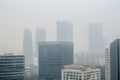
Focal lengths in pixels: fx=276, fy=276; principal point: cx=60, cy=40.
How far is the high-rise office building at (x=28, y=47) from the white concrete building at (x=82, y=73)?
1094 millimetres

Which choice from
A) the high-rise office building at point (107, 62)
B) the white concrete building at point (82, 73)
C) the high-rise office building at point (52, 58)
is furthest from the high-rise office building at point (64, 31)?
the white concrete building at point (82, 73)

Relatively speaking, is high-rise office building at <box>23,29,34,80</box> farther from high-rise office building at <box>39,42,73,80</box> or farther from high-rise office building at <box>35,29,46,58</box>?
high-rise office building at <box>39,42,73,80</box>

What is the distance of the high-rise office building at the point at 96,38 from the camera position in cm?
493

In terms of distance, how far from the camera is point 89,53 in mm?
4922

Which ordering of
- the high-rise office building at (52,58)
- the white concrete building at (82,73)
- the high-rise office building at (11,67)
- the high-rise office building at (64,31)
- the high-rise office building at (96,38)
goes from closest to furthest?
the white concrete building at (82,73) < the high-rise office building at (96,38) < the high-rise office building at (11,67) < the high-rise office building at (64,31) < the high-rise office building at (52,58)

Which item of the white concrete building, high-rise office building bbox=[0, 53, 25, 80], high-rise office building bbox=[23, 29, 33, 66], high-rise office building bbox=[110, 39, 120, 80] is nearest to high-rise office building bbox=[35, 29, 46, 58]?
high-rise office building bbox=[23, 29, 33, 66]

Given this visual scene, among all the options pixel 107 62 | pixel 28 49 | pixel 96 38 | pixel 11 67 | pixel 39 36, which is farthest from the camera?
pixel 39 36

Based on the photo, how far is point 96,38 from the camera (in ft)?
16.4

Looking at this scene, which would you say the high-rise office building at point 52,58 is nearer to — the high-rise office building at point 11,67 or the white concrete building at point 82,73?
the high-rise office building at point 11,67

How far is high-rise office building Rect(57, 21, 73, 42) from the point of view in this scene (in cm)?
565

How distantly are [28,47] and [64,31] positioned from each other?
2.77 ft

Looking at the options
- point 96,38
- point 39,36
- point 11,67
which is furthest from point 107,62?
point 11,67

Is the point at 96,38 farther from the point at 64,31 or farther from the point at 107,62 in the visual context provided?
the point at 64,31

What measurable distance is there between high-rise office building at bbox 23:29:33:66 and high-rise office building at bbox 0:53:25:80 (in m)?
0.38
